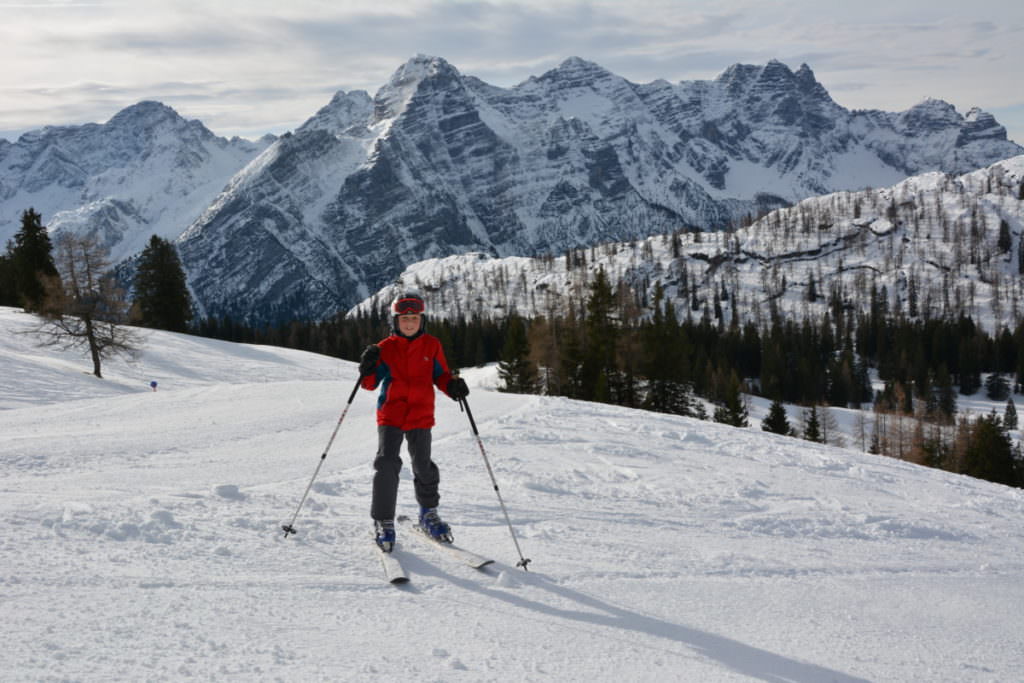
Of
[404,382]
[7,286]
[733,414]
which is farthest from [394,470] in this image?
[7,286]

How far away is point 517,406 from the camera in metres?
17.4

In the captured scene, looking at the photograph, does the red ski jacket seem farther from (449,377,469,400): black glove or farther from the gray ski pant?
(449,377,469,400): black glove

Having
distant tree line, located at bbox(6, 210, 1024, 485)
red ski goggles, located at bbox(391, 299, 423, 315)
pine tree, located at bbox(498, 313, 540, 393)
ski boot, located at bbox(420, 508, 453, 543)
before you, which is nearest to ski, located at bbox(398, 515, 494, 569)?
ski boot, located at bbox(420, 508, 453, 543)

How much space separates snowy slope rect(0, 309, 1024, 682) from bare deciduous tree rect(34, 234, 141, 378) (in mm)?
30927

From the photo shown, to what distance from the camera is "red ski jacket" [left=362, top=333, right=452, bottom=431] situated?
6418mm

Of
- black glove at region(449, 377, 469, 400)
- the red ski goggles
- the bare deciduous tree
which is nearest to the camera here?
the red ski goggles

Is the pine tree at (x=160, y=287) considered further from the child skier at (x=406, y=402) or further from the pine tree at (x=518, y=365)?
the child skier at (x=406, y=402)

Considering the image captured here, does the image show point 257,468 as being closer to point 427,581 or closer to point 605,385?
point 427,581

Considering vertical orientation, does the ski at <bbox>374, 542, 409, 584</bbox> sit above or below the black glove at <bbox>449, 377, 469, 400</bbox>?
below

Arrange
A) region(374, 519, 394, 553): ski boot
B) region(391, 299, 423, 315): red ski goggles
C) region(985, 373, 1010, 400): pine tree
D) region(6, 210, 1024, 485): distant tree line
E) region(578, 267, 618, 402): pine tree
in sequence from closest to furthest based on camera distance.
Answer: region(374, 519, 394, 553): ski boot
region(391, 299, 423, 315): red ski goggles
region(6, 210, 1024, 485): distant tree line
region(578, 267, 618, 402): pine tree
region(985, 373, 1010, 400): pine tree

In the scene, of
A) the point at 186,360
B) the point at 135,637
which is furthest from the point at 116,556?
the point at 186,360

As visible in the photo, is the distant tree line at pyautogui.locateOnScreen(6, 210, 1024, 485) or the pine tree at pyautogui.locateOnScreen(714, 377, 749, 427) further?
the pine tree at pyautogui.locateOnScreen(714, 377, 749, 427)

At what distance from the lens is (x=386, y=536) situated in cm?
609

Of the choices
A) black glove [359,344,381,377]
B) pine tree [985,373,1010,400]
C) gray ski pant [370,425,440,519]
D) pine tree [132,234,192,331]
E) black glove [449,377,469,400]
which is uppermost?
pine tree [132,234,192,331]
